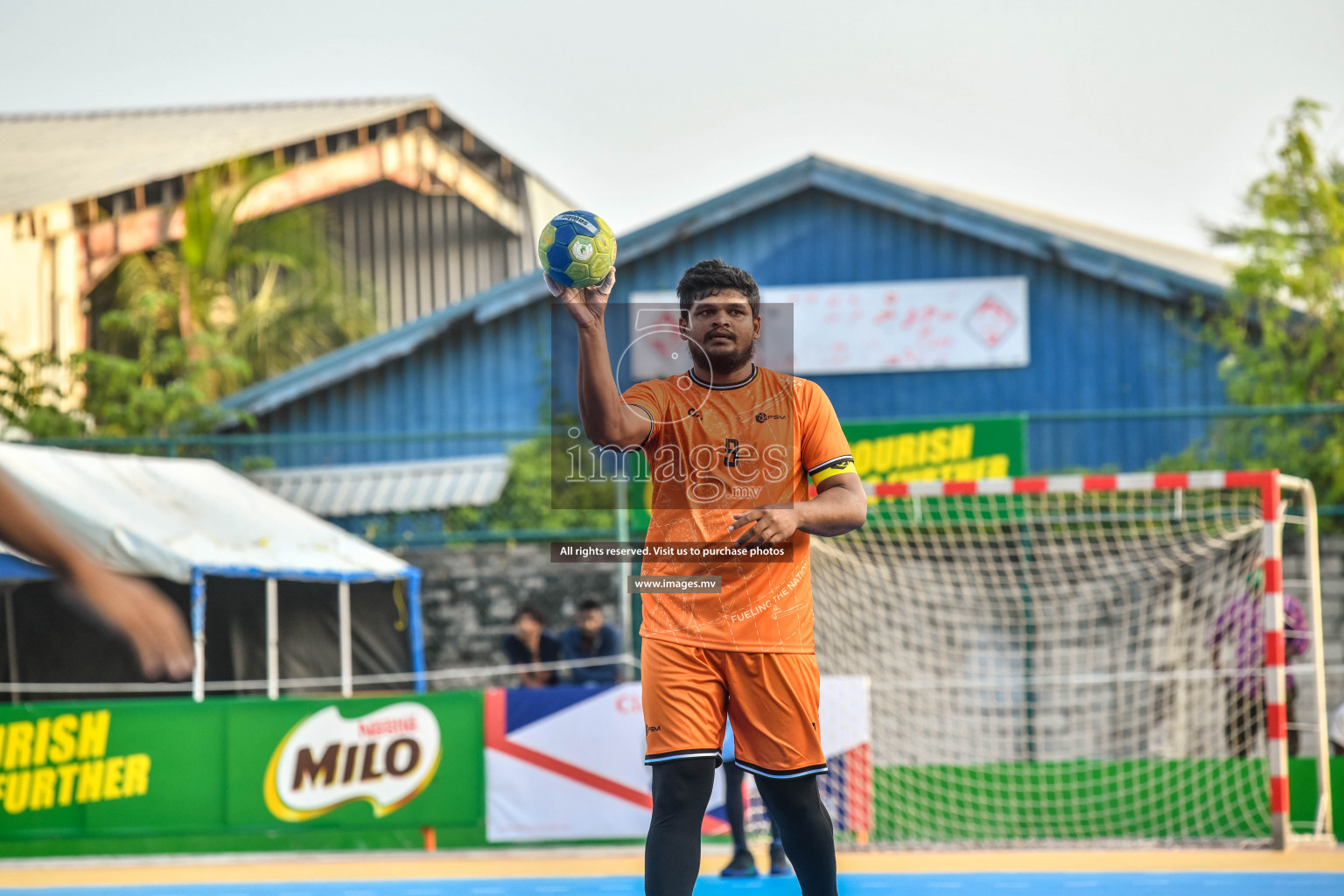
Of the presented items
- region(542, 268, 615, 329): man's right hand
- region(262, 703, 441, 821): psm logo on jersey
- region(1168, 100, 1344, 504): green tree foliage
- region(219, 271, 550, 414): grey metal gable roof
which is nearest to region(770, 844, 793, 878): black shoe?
region(262, 703, 441, 821): psm logo on jersey

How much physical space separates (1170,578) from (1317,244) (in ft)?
14.2

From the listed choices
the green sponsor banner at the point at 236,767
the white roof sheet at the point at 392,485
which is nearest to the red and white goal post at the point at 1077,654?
the green sponsor banner at the point at 236,767

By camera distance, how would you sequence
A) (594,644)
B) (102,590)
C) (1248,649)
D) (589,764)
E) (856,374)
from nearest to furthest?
(102,590), (589,764), (1248,649), (594,644), (856,374)

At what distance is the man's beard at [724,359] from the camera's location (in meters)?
3.80

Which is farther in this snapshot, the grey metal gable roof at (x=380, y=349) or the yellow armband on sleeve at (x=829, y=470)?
the grey metal gable roof at (x=380, y=349)

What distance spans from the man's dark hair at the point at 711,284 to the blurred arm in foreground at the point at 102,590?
1.83m

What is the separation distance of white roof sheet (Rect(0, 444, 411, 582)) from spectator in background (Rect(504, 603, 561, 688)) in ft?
6.07

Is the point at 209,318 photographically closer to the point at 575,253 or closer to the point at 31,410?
the point at 31,410

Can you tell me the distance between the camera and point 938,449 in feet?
42.4

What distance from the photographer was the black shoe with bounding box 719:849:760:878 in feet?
23.8

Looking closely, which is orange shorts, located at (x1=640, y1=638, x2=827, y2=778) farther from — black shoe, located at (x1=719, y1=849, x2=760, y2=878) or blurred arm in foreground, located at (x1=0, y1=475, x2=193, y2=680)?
black shoe, located at (x1=719, y1=849, x2=760, y2=878)

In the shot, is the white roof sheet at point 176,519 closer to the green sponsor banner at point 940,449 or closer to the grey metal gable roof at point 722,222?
the grey metal gable roof at point 722,222

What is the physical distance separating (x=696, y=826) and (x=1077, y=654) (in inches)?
347

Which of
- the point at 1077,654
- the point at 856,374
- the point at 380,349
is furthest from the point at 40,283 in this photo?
the point at 1077,654
